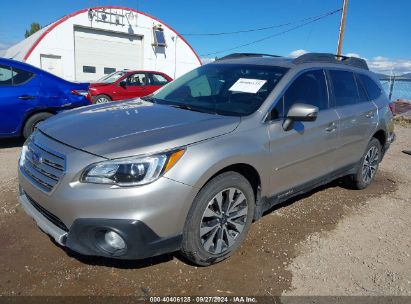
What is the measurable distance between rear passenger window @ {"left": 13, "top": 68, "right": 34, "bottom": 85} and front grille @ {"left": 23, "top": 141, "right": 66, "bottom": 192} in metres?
3.91

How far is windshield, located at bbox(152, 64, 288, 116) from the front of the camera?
3.46 meters

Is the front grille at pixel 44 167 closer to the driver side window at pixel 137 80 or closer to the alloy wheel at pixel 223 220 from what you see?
the alloy wheel at pixel 223 220

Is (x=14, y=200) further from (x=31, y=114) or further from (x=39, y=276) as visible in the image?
(x=31, y=114)

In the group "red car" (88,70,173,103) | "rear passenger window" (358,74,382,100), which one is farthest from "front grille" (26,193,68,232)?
"red car" (88,70,173,103)

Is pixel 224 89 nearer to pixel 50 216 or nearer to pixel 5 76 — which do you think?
pixel 50 216

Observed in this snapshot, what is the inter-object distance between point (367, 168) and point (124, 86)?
8966 mm

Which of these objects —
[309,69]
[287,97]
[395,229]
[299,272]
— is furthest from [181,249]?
[395,229]

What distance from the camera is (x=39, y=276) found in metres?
2.84

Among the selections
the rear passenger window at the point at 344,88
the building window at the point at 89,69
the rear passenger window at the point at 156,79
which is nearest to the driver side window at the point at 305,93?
the rear passenger window at the point at 344,88

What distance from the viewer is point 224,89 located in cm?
378

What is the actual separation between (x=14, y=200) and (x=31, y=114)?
2.71 meters

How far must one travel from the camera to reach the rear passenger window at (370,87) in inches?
194

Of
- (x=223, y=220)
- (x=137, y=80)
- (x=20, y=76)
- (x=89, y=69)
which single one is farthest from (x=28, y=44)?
(x=223, y=220)

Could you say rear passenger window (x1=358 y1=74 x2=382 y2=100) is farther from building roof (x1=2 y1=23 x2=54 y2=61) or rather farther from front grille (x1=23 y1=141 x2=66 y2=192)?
building roof (x1=2 y1=23 x2=54 y2=61)
